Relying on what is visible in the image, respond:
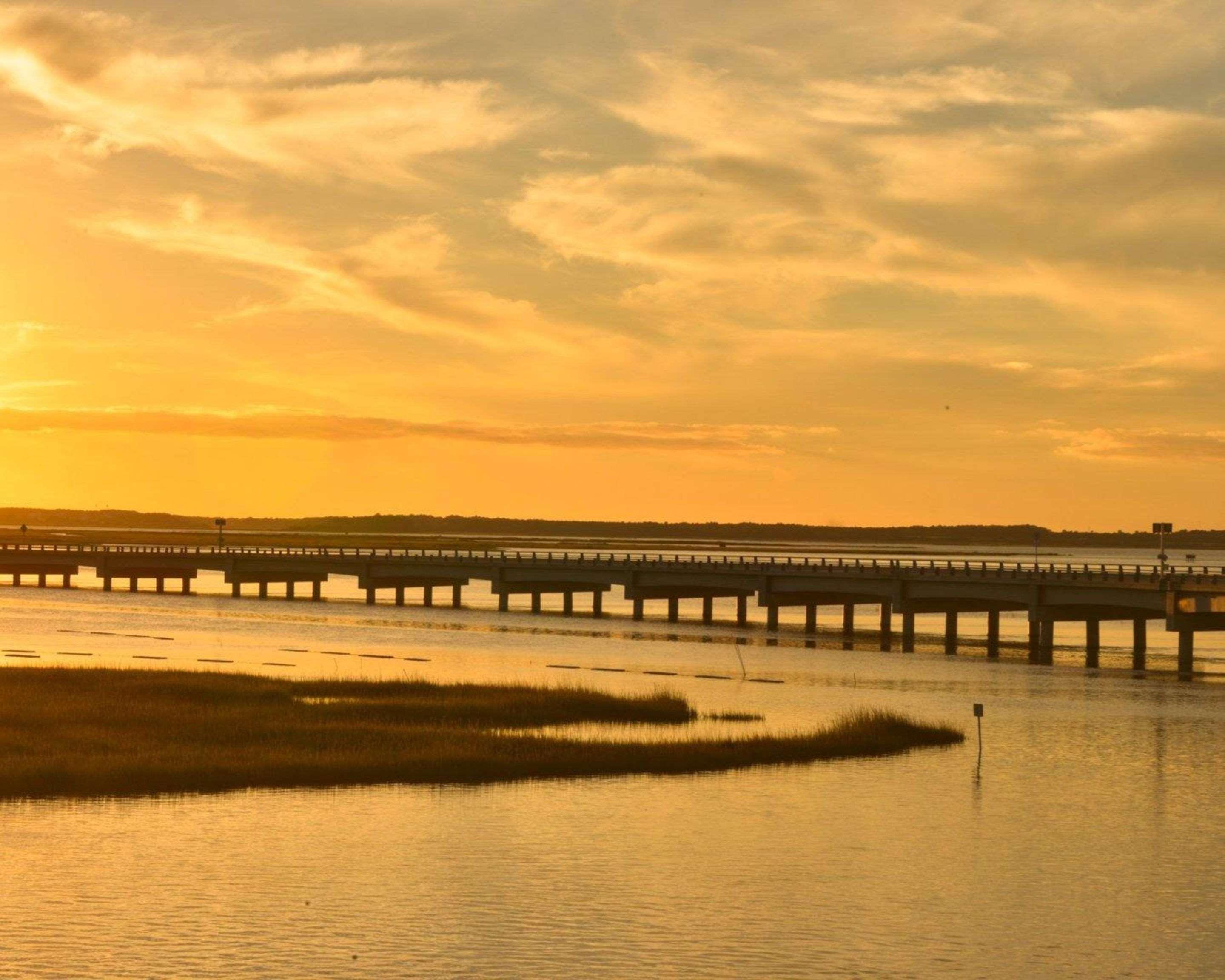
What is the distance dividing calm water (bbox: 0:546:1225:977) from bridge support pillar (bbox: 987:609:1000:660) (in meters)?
49.0

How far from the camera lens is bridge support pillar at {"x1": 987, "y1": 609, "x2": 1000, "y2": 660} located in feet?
373

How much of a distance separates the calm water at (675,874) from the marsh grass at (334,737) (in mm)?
2178

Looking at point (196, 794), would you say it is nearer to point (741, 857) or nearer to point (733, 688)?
point (741, 857)

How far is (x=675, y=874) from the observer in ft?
119

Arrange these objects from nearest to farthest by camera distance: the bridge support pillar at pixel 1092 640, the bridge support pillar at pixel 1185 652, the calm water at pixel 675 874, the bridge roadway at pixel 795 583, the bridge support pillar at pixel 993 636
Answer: the calm water at pixel 675 874
the bridge support pillar at pixel 1185 652
the bridge roadway at pixel 795 583
the bridge support pillar at pixel 1092 640
the bridge support pillar at pixel 993 636

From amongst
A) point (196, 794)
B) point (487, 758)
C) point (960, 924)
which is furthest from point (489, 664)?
point (960, 924)

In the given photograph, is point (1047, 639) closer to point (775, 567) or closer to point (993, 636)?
point (993, 636)

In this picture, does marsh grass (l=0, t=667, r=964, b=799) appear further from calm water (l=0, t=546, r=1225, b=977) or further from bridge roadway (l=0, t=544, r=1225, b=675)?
bridge roadway (l=0, t=544, r=1225, b=675)

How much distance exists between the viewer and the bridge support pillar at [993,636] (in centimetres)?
11381

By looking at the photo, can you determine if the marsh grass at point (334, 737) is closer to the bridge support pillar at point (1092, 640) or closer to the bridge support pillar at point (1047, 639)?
the bridge support pillar at point (1047, 639)

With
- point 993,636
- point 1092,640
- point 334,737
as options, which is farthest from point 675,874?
point 993,636

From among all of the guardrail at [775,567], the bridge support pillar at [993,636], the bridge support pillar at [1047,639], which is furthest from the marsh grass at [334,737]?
the bridge support pillar at [993,636]

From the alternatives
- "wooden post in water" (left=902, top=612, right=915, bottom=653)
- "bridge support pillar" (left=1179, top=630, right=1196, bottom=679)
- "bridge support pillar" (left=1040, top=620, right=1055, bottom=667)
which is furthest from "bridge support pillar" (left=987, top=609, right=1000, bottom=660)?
"bridge support pillar" (left=1179, top=630, right=1196, bottom=679)

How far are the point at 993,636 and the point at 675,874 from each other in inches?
3403
